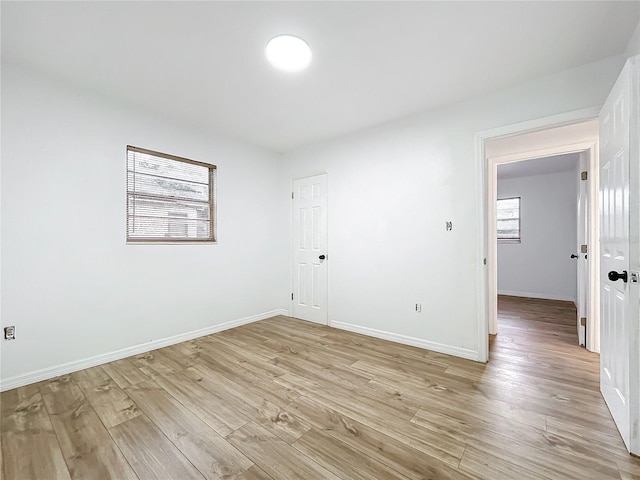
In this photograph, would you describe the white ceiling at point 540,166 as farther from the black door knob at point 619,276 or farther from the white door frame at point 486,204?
the black door knob at point 619,276

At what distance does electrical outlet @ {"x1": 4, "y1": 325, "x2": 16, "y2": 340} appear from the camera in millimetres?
2273

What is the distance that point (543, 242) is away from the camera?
6.04 meters

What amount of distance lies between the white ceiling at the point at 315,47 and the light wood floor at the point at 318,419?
103 inches

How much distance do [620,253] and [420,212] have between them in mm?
1663

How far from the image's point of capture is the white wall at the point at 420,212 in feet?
8.54

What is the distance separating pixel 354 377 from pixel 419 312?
1.15 meters

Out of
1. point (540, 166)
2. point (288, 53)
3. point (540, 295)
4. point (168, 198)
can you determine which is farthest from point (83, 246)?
point (540, 295)

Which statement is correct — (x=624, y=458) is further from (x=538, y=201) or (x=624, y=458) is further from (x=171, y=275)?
(x=538, y=201)

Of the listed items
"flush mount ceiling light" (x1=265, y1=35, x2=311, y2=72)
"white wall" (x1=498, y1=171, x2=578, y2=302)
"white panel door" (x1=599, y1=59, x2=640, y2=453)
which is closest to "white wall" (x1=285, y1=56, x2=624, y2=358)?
"white panel door" (x1=599, y1=59, x2=640, y2=453)

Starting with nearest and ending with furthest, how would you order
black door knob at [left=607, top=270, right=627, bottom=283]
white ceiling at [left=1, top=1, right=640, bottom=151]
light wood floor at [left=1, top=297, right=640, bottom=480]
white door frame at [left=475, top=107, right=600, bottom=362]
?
light wood floor at [left=1, top=297, right=640, bottom=480]
black door knob at [left=607, top=270, right=627, bottom=283]
white ceiling at [left=1, top=1, right=640, bottom=151]
white door frame at [left=475, top=107, right=600, bottom=362]

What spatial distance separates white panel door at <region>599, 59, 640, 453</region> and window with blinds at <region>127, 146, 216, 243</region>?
152 inches

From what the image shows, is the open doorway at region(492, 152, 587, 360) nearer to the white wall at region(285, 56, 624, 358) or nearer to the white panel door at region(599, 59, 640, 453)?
the white wall at region(285, 56, 624, 358)

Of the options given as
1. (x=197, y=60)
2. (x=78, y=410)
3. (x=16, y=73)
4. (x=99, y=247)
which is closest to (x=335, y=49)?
(x=197, y=60)

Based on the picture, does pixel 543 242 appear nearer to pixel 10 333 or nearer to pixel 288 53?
pixel 288 53
